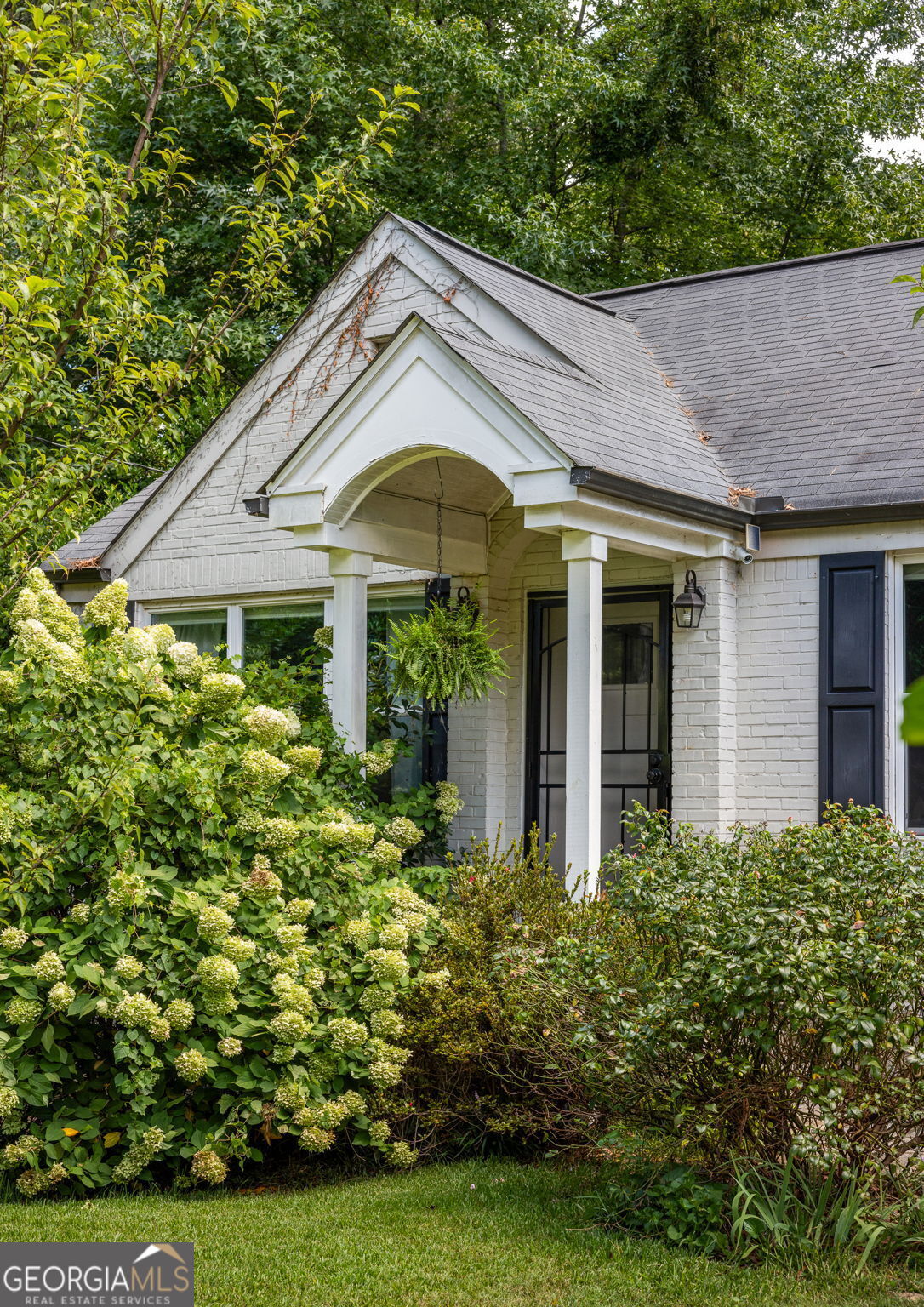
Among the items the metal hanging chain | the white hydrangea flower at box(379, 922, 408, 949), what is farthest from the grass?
the metal hanging chain

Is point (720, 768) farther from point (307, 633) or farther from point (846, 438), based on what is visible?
point (307, 633)

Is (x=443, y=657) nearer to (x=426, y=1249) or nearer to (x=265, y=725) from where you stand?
(x=265, y=725)

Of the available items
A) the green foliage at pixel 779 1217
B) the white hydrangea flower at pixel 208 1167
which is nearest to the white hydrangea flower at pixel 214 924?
the white hydrangea flower at pixel 208 1167

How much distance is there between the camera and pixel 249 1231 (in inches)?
185

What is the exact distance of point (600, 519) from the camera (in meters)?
6.96

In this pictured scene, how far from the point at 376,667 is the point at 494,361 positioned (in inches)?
95.1

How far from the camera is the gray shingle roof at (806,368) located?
785cm

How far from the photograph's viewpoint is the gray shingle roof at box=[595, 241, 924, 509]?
7.85 metres

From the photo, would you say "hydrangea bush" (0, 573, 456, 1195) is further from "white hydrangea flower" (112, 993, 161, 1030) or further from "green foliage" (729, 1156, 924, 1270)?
"green foliage" (729, 1156, 924, 1270)

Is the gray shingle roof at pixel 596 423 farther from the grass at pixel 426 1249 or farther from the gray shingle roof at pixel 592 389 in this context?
the grass at pixel 426 1249

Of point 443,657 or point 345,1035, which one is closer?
point 345,1035

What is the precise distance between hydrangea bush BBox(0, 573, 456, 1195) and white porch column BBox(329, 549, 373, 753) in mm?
1738

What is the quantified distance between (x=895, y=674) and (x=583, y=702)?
1.92m

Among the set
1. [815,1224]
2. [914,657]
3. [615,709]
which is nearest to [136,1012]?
[815,1224]
